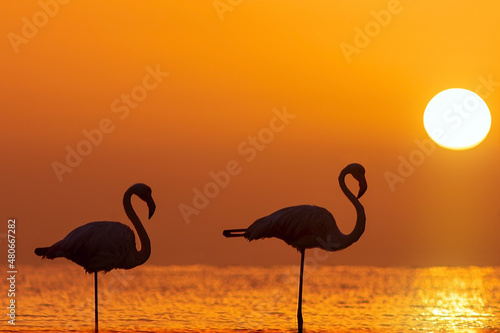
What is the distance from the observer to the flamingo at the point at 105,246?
15.8 m

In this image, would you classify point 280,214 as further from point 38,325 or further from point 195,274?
point 195,274

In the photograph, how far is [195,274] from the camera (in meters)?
37.1

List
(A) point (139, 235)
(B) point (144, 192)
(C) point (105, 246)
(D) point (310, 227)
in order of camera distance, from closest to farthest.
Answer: (C) point (105, 246) < (B) point (144, 192) < (A) point (139, 235) < (D) point (310, 227)

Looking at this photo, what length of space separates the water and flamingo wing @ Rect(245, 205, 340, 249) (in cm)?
184

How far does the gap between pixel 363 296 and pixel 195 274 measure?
12428 mm

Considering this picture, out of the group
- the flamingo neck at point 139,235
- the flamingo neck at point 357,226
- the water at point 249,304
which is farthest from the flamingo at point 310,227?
the water at point 249,304

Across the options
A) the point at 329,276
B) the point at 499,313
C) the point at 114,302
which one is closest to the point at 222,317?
the point at 114,302

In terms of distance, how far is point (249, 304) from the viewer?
23094mm

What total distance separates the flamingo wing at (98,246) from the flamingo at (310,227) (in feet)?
6.35

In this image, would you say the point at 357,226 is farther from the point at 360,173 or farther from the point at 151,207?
the point at 151,207

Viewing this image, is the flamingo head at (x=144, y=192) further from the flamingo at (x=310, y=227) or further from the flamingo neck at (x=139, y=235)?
the flamingo at (x=310, y=227)

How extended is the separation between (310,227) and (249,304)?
645 centimetres

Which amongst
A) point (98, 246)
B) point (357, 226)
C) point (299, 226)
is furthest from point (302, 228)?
point (98, 246)

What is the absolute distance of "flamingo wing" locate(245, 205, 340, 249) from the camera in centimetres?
1714
